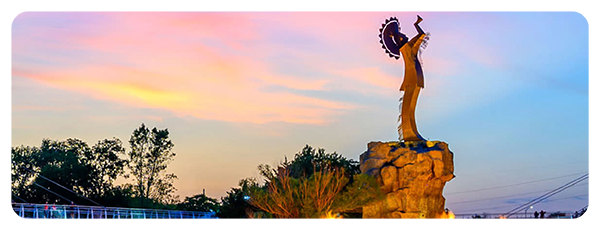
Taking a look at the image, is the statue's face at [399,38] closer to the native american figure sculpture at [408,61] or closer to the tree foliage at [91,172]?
the native american figure sculpture at [408,61]

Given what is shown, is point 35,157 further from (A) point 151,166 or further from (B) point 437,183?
(B) point 437,183

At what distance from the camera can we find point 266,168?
3788cm

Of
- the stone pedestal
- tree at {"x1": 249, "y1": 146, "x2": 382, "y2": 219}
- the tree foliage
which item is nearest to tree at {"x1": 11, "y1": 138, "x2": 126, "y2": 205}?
the tree foliage

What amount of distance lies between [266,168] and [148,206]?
1103 centimetres

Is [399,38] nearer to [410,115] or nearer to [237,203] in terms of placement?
[410,115]

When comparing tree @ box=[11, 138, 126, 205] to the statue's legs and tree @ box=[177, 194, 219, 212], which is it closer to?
tree @ box=[177, 194, 219, 212]

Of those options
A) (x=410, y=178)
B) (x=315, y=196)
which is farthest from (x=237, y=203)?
(x=410, y=178)

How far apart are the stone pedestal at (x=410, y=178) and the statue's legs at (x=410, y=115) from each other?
461mm

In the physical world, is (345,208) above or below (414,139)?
below

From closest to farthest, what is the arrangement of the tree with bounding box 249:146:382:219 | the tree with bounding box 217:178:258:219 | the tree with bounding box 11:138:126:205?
the tree with bounding box 249:146:382:219 < the tree with bounding box 217:178:258:219 < the tree with bounding box 11:138:126:205

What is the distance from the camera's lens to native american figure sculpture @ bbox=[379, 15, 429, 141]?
3200 cm

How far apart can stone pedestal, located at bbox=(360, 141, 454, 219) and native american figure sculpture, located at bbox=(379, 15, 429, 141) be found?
91cm

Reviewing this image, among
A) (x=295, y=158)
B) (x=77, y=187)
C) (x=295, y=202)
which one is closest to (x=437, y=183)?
(x=295, y=202)

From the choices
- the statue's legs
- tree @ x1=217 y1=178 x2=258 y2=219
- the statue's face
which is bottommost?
tree @ x1=217 y1=178 x2=258 y2=219
